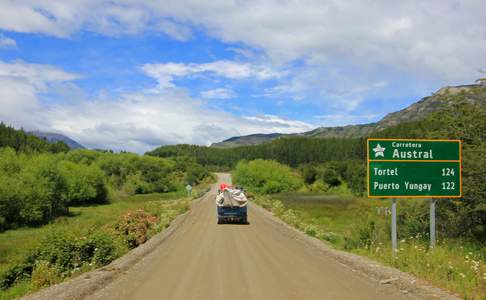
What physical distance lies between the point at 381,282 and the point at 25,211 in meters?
63.8

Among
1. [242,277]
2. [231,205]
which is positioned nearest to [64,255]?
[242,277]

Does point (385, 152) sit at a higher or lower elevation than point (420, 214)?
higher

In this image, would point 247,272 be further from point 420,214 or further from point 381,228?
point 420,214

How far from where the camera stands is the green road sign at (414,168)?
569 inches


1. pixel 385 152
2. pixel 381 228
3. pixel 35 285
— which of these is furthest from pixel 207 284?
pixel 381 228

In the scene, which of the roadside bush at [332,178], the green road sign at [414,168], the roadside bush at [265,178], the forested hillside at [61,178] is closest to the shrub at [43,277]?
the green road sign at [414,168]

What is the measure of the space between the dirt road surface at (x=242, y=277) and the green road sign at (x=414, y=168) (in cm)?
311

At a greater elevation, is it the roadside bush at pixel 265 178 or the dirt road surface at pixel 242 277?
the roadside bush at pixel 265 178

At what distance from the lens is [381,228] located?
17922 millimetres

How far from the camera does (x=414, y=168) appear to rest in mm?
14586

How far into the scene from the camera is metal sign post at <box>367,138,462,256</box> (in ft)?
47.4

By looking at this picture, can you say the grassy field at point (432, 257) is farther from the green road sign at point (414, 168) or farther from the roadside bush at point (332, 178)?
the roadside bush at point (332, 178)

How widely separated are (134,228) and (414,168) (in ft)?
51.0

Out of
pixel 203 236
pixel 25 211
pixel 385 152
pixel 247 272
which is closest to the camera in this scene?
pixel 247 272
